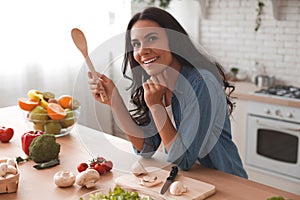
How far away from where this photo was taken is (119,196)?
4.25ft

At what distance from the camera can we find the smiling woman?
3541 mm

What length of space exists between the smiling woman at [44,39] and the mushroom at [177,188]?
2428 mm

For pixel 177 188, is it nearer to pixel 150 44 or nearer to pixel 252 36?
pixel 150 44

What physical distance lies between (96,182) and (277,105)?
6.54ft

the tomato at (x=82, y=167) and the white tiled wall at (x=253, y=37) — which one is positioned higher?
the white tiled wall at (x=253, y=37)

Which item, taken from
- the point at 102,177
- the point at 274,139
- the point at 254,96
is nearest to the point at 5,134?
the point at 102,177

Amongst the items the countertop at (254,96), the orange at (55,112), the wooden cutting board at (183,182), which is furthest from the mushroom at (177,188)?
the countertop at (254,96)

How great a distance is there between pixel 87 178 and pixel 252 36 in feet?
8.98

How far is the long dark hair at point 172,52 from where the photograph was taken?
179 centimetres

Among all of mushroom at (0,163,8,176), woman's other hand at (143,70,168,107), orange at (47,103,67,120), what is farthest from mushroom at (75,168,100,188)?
orange at (47,103,67,120)

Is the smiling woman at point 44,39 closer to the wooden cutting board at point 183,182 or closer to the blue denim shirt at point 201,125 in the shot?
the blue denim shirt at point 201,125

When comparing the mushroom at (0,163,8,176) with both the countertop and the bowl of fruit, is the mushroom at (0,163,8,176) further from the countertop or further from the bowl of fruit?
the countertop

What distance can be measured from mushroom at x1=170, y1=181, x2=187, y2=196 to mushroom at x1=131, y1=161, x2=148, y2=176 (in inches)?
7.0

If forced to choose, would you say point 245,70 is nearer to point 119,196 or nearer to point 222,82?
point 222,82
